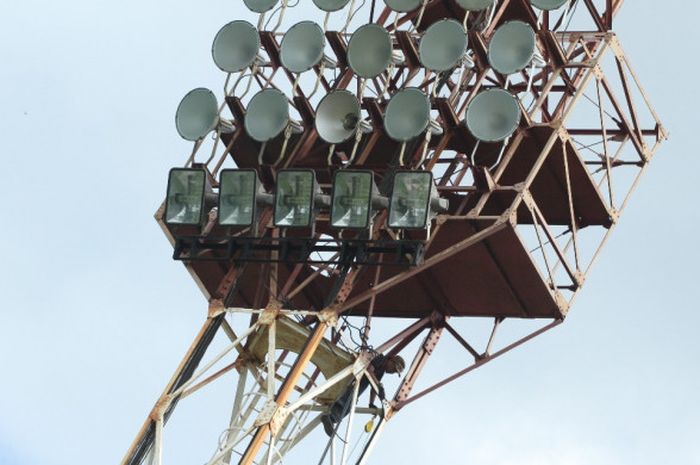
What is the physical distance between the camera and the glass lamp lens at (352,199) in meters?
75.9

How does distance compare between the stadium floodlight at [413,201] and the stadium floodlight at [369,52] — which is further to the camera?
the stadium floodlight at [369,52]

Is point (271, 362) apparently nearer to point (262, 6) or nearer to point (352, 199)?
point (352, 199)

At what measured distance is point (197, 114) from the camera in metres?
80.9

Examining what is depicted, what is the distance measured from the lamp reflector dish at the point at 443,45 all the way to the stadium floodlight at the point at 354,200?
14.1ft

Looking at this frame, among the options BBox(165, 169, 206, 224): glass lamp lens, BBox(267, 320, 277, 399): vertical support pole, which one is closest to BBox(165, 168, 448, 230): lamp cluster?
BBox(165, 169, 206, 224): glass lamp lens

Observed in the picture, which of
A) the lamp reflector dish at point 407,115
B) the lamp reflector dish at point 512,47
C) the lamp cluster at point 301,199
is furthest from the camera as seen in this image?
the lamp reflector dish at point 512,47

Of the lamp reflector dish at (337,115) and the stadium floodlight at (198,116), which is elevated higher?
the stadium floodlight at (198,116)

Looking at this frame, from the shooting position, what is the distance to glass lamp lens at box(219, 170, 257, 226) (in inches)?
3041

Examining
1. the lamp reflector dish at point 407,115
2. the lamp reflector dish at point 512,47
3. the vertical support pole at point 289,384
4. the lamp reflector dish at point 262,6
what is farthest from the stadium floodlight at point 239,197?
the lamp reflector dish at point 512,47

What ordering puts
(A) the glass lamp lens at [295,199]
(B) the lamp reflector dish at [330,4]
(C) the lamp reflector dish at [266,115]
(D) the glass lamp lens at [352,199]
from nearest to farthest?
(D) the glass lamp lens at [352,199]
(A) the glass lamp lens at [295,199]
(C) the lamp reflector dish at [266,115]
(B) the lamp reflector dish at [330,4]

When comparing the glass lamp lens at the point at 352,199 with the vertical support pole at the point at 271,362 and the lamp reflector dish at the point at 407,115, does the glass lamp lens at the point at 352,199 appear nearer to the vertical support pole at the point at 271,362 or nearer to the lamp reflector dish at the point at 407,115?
the lamp reflector dish at the point at 407,115

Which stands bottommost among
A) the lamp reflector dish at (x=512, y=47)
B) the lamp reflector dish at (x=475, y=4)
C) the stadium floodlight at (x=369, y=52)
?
the lamp reflector dish at (x=512, y=47)

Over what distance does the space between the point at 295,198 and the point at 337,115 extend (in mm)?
3359

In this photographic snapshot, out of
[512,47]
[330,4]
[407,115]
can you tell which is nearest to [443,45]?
[512,47]
